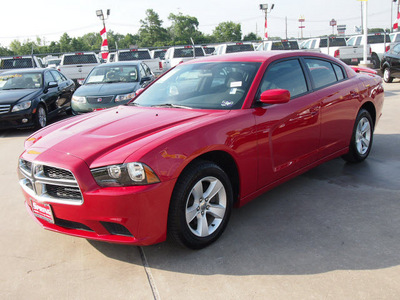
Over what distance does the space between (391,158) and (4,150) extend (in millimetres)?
6807

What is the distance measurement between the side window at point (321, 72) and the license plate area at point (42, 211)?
3127 mm

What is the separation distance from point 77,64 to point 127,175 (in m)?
14.7

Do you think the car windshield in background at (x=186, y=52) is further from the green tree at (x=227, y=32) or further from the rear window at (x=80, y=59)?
the green tree at (x=227, y=32)

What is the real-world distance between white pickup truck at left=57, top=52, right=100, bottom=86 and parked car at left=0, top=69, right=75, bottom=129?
5106 millimetres

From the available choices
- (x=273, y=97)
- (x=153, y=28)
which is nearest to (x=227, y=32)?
(x=153, y=28)

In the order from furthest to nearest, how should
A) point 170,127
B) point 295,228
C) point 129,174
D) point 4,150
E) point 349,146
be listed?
point 4,150
point 349,146
point 295,228
point 170,127
point 129,174

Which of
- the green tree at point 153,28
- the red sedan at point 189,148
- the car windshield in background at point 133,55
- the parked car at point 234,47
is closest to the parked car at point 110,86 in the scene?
the red sedan at point 189,148

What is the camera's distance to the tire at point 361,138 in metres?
5.04

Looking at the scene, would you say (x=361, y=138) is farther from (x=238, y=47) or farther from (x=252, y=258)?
(x=238, y=47)

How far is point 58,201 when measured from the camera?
2.86 m

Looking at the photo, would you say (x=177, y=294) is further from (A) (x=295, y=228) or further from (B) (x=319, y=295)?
(A) (x=295, y=228)

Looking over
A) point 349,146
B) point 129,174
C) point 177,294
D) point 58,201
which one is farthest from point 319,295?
point 349,146

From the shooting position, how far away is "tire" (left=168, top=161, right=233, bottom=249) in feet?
9.52

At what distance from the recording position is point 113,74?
33.8 ft
